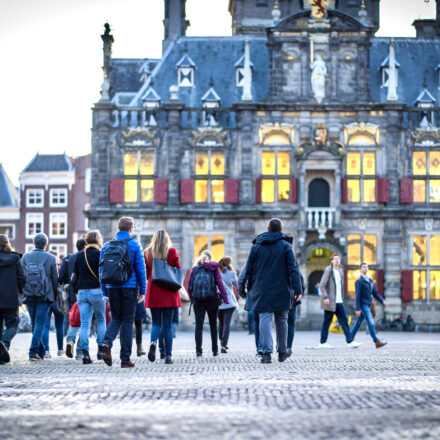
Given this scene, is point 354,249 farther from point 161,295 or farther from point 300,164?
point 161,295

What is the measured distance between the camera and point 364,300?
2100 cm

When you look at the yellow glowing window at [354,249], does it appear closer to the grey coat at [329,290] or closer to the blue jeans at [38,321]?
the grey coat at [329,290]

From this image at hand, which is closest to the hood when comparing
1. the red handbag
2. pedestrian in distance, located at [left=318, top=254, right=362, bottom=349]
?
the red handbag

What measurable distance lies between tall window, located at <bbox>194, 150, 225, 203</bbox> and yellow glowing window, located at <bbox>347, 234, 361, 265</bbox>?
18.2 feet

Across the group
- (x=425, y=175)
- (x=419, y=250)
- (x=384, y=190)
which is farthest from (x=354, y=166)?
(x=419, y=250)

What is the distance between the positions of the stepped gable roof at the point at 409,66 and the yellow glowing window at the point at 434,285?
7.42m

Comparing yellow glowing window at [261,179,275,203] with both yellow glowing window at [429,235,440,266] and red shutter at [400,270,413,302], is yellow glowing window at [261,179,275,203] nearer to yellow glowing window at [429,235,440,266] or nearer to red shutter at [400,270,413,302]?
red shutter at [400,270,413,302]

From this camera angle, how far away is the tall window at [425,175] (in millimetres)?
42750

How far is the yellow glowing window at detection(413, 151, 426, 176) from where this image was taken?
4275 cm

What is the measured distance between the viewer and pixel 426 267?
139 ft

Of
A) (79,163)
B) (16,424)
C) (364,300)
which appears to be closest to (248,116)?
(364,300)

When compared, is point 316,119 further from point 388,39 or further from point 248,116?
point 388,39

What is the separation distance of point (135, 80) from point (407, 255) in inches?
721

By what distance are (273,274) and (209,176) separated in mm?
28323
